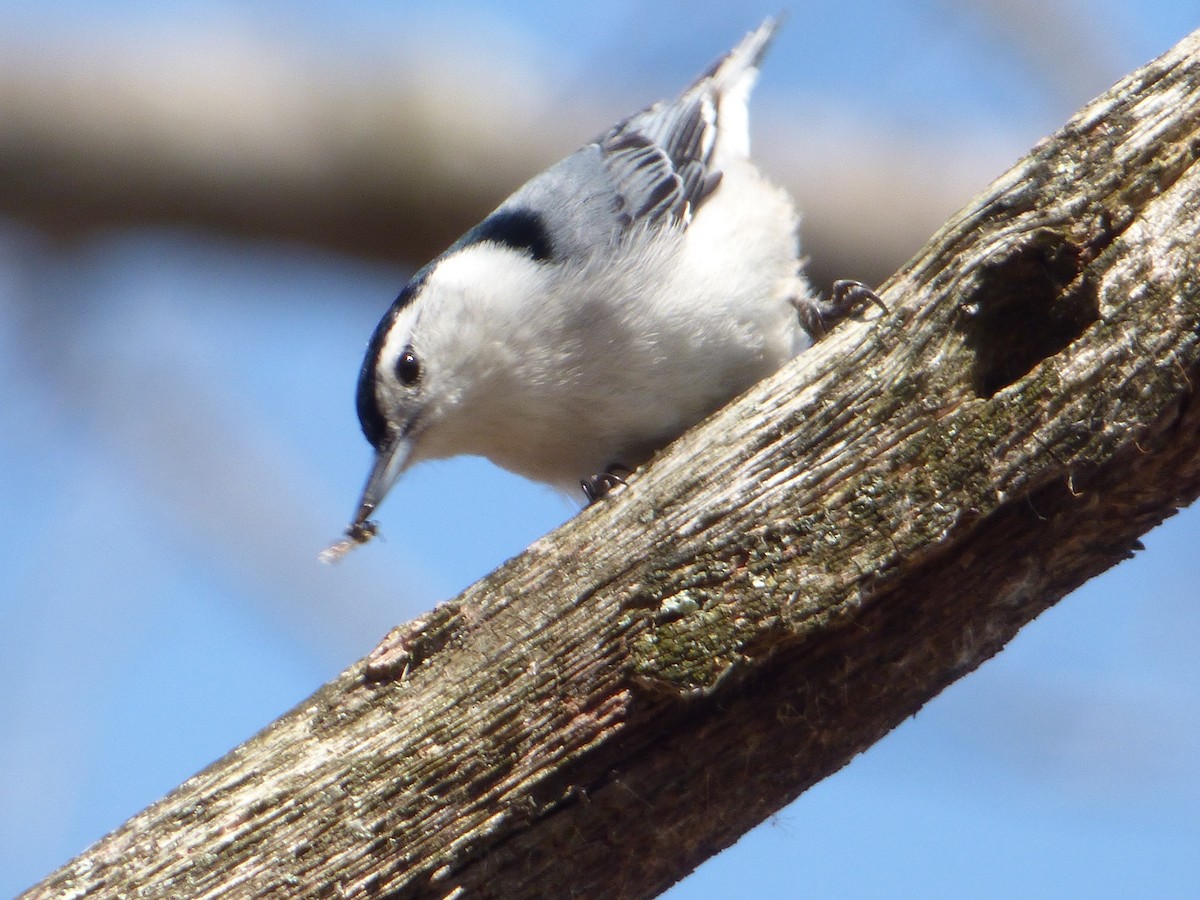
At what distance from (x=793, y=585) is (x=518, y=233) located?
1.47 metres

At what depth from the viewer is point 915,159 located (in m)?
3.58

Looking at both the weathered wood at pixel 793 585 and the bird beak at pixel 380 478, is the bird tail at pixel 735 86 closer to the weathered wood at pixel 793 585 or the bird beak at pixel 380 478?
the bird beak at pixel 380 478

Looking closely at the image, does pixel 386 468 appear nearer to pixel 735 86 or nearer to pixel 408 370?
pixel 408 370

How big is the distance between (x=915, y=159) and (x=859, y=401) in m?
2.26

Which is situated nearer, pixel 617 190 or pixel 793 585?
pixel 793 585

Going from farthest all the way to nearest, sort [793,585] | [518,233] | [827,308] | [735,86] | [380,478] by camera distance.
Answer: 1. [735,86]
2. [518,233]
3. [380,478]
4. [827,308]
5. [793,585]

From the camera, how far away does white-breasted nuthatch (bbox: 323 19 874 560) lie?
2.33m

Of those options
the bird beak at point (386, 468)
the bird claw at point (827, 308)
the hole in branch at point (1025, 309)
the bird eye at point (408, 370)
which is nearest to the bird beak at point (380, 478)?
the bird beak at point (386, 468)

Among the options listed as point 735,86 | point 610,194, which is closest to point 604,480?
point 610,194

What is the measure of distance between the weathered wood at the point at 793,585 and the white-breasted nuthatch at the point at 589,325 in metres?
0.65

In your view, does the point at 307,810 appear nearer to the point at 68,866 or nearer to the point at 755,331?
the point at 68,866

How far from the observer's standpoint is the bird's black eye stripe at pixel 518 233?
267 centimetres

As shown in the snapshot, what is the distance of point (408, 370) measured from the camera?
100 inches

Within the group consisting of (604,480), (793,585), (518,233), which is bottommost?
(793,585)
